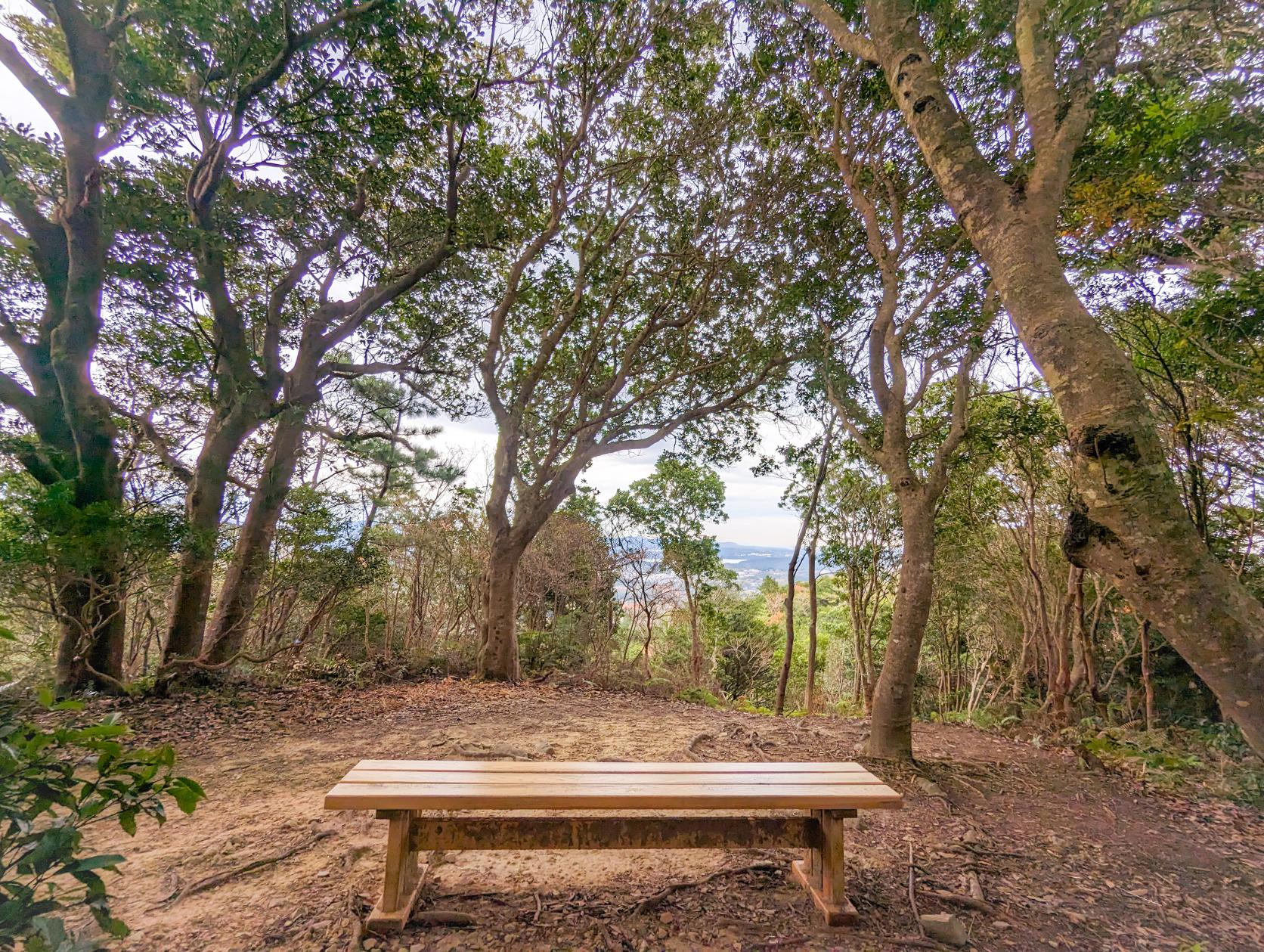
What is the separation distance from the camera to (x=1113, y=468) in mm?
1413

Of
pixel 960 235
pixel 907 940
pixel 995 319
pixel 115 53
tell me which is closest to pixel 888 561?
pixel 995 319

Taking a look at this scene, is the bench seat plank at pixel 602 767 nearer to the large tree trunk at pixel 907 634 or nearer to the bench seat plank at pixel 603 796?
the bench seat plank at pixel 603 796

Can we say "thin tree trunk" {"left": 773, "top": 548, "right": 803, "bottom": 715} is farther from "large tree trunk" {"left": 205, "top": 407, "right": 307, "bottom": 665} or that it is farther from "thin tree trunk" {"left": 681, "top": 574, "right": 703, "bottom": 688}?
"large tree trunk" {"left": 205, "top": 407, "right": 307, "bottom": 665}

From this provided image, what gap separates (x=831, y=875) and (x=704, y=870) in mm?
659

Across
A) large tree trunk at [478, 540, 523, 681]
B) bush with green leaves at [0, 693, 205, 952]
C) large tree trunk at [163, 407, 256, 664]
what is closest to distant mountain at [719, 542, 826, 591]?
large tree trunk at [478, 540, 523, 681]

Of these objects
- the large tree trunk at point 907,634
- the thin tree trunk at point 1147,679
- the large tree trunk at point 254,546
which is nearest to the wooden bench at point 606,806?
the large tree trunk at point 907,634

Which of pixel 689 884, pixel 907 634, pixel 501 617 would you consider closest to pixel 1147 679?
pixel 907 634

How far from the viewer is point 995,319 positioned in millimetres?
4652

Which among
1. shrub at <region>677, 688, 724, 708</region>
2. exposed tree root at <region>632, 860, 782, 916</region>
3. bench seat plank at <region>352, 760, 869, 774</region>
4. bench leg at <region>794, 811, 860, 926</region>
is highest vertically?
bench seat plank at <region>352, 760, 869, 774</region>

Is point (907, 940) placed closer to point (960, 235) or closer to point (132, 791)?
point (132, 791)

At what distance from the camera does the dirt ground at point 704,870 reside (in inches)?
79.0

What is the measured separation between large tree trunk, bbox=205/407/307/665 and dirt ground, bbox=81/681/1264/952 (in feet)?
4.02

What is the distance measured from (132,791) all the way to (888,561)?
989 cm

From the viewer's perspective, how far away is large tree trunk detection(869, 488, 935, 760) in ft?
13.0
